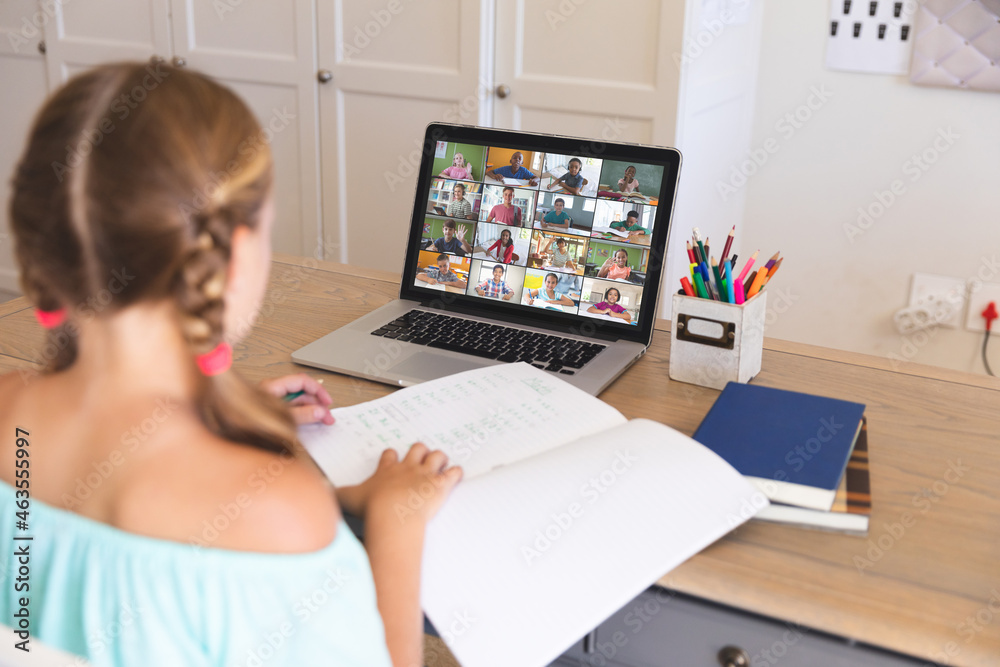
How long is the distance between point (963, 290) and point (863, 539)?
5.81ft

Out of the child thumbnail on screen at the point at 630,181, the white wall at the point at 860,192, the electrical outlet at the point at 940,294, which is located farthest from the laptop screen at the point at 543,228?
the electrical outlet at the point at 940,294

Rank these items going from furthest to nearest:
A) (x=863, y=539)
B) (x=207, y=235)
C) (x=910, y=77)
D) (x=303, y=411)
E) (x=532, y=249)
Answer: (x=910, y=77)
(x=532, y=249)
(x=303, y=411)
(x=863, y=539)
(x=207, y=235)

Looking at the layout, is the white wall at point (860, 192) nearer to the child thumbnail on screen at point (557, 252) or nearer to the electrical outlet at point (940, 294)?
the electrical outlet at point (940, 294)

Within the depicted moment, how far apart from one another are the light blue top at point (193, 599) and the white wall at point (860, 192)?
6.39ft

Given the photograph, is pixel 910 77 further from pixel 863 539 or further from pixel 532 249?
pixel 863 539

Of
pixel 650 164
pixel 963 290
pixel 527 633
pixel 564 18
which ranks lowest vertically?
pixel 963 290

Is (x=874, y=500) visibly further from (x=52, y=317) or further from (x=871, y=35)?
(x=871, y=35)

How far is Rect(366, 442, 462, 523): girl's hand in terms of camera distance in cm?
72

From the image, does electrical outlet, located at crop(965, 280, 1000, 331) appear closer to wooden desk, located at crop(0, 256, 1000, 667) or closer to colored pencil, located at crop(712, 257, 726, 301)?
wooden desk, located at crop(0, 256, 1000, 667)

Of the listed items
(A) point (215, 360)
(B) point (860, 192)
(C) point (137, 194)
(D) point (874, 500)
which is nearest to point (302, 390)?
(A) point (215, 360)

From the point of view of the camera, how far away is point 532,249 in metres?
1.13

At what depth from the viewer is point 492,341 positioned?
108 centimetres

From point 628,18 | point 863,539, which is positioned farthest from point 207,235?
point 628,18

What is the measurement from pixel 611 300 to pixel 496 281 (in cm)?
15
